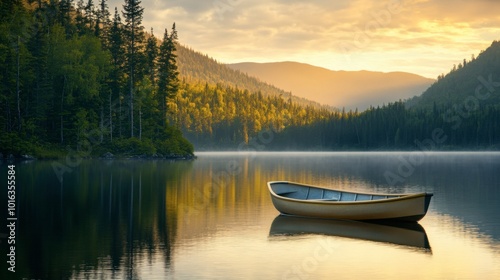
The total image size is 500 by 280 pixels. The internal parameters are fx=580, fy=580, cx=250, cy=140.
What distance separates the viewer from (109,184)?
55.9m

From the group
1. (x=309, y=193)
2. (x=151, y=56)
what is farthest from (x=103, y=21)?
(x=309, y=193)

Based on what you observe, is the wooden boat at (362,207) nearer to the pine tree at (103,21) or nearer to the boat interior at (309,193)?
the boat interior at (309,193)

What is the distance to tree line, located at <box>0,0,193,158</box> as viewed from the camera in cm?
9750

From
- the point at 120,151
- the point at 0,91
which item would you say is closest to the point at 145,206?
the point at 0,91

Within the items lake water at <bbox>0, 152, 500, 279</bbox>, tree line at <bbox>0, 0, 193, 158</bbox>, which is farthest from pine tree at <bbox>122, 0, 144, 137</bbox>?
lake water at <bbox>0, 152, 500, 279</bbox>

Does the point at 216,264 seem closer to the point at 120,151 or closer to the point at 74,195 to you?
the point at 74,195

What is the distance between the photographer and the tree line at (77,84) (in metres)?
97.5

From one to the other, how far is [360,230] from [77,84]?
86.5 meters

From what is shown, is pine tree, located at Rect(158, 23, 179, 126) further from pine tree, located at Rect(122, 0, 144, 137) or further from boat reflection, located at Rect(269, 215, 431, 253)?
boat reflection, located at Rect(269, 215, 431, 253)

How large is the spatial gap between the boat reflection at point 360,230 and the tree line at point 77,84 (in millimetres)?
69212

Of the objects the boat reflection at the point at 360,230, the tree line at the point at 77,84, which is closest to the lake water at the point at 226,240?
the boat reflection at the point at 360,230

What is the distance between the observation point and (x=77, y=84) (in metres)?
108

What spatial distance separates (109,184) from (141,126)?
6472cm

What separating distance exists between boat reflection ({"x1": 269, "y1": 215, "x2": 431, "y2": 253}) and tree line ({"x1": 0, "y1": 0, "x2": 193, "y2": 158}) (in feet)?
227
